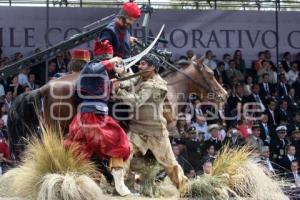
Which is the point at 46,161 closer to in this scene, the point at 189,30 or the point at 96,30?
the point at 96,30

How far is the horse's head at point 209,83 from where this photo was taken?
41.2ft

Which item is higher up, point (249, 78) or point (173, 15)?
point (173, 15)

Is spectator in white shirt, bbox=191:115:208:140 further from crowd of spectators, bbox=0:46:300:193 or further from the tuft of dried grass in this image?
the tuft of dried grass

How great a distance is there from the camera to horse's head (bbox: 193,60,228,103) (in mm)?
12570

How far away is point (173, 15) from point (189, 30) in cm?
47

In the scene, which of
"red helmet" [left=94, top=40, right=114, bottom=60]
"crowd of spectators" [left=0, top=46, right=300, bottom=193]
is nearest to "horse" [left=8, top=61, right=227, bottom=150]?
"red helmet" [left=94, top=40, right=114, bottom=60]

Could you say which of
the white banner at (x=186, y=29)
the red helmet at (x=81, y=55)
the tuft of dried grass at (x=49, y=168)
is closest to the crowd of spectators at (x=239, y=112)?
the white banner at (x=186, y=29)

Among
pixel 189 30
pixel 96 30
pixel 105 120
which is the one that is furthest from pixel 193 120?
pixel 105 120

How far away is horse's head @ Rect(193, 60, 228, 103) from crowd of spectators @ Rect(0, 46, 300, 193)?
1161mm

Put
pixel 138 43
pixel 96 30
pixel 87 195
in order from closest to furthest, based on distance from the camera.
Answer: pixel 87 195, pixel 138 43, pixel 96 30

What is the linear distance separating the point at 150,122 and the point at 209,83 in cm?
231

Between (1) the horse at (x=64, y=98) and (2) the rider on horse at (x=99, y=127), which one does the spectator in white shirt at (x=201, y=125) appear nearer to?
(1) the horse at (x=64, y=98)

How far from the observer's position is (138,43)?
38.0 ft

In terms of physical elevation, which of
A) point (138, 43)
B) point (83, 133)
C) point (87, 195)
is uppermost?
point (138, 43)
